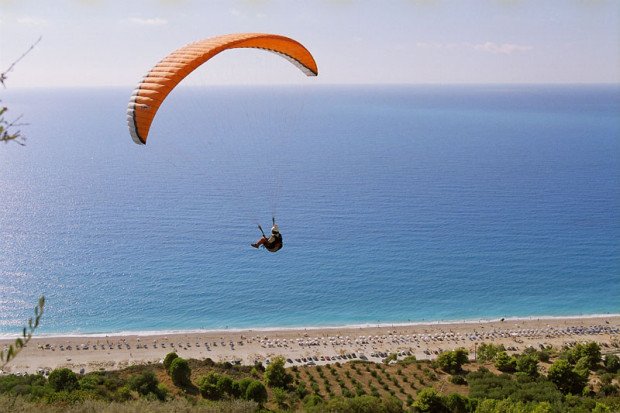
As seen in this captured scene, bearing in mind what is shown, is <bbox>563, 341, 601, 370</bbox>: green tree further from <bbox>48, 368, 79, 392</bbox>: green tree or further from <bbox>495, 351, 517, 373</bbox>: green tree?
<bbox>48, 368, 79, 392</bbox>: green tree

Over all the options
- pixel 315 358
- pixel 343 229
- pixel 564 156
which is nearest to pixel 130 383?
pixel 315 358

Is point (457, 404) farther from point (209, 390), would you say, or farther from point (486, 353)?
point (486, 353)

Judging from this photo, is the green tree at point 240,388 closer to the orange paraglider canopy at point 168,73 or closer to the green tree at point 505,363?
the orange paraglider canopy at point 168,73

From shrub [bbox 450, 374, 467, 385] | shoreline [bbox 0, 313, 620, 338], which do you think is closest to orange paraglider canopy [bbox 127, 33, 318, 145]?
shrub [bbox 450, 374, 467, 385]

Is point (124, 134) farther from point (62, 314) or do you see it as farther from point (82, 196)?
point (62, 314)

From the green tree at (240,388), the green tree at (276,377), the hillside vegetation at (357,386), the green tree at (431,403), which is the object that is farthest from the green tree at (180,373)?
the green tree at (431,403)

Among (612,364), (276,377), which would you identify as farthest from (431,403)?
(612,364)
